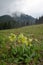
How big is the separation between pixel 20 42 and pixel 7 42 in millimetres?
926

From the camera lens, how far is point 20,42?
7.24 m

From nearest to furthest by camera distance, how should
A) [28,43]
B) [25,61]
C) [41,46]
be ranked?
[25,61]
[28,43]
[41,46]

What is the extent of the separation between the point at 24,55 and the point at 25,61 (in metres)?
0.21

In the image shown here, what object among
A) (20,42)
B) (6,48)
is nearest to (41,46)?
(20,42)

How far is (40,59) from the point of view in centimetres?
670

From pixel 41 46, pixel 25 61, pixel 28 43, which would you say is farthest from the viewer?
pixel 41 46

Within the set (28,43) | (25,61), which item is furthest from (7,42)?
(25,61)

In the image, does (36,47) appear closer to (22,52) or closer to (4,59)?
(22,52)

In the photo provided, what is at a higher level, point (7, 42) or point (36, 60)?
point (7, 42)

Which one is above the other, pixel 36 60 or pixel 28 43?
pixel 28 43

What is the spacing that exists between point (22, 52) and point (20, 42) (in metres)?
0.66

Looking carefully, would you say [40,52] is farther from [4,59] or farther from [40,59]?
[4,59]

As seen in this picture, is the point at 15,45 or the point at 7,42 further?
the point at 7,42

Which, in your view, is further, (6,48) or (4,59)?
(6,48)
